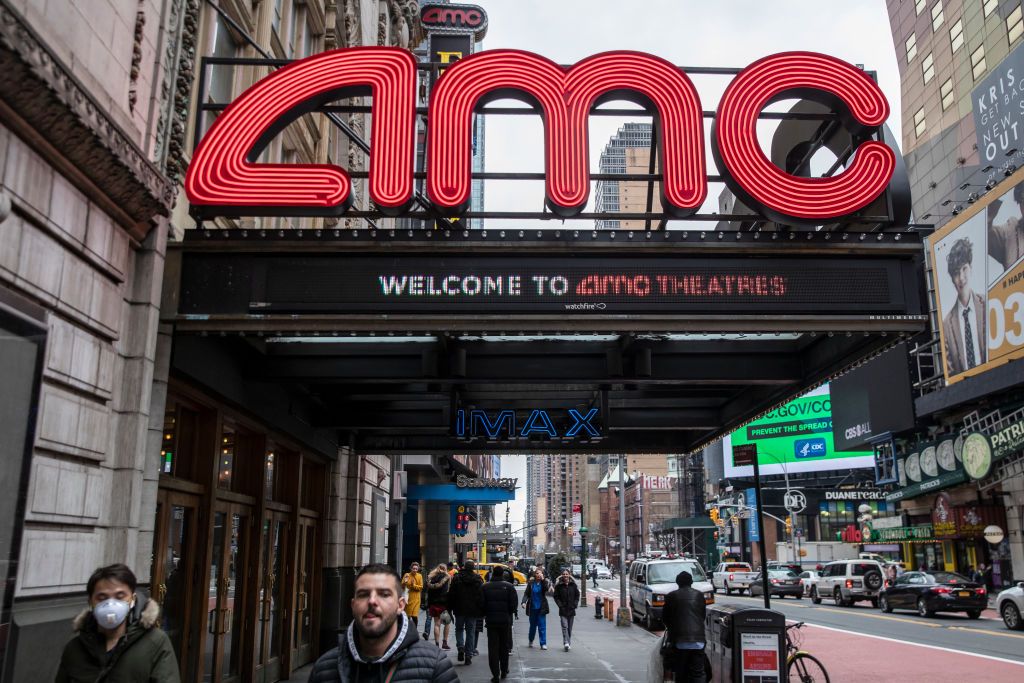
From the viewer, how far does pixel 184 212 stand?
9.19 meters

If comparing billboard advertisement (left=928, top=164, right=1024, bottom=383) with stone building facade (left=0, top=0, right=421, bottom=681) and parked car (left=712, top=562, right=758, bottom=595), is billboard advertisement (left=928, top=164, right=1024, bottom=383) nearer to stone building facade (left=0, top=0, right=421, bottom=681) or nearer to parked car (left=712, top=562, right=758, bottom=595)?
parked car (left=712, top=562, right=758, bottom=595)

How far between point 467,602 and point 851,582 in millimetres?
25515

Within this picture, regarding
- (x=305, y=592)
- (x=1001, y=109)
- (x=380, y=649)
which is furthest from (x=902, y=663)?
(x=1001, y=109)

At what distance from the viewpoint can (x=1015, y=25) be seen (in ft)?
160

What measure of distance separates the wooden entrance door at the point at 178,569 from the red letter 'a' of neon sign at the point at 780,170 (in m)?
7.08

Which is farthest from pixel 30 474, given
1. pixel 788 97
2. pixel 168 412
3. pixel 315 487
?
pixel 315 487

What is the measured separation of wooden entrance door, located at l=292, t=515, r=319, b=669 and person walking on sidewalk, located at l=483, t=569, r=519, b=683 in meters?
3.20

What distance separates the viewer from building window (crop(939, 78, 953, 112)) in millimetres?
57406

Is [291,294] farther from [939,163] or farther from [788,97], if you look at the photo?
[939,163]

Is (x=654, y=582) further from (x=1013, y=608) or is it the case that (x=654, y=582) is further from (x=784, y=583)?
(x=784, y=583)

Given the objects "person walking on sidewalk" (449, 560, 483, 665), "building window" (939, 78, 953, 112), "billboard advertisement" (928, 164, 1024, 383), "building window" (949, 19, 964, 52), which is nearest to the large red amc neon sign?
"person walking on sidewalk" (449, 560, 483, 665)

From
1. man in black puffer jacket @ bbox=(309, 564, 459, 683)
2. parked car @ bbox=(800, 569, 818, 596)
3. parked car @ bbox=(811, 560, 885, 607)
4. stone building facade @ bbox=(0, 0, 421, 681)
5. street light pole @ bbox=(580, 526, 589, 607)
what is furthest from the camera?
parked car @ bbox=(800, 569, 818, 596)

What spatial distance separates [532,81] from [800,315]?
3787 millimetres

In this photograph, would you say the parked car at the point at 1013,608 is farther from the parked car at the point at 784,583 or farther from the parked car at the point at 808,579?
the parked car at the point at 784,583
